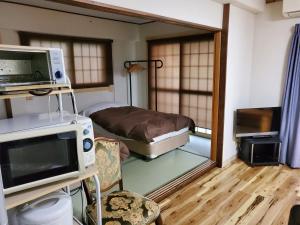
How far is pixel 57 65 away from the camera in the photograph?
1396 mm

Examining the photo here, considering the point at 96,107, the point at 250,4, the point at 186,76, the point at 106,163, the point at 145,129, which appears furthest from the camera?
the point at 186,76

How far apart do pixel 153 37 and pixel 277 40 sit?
2.47 m

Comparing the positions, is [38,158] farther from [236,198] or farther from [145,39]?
[145,39]

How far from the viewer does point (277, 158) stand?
11.2 feet

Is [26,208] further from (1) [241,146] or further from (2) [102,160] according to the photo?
(1) [241,146]

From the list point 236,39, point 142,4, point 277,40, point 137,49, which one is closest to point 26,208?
point 142,4

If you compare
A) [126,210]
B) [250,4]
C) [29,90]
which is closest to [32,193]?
[29,90]

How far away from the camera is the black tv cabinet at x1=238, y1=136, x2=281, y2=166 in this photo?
11.0 ft

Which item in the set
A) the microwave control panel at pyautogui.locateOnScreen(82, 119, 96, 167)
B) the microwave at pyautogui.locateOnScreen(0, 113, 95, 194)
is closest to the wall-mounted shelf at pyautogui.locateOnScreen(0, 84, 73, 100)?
the microwave at pyautogui.locateOnScreen(0, 113, 95, 194)

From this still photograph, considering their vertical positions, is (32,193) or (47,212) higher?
(32,193)

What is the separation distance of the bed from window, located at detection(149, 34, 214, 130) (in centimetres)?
91

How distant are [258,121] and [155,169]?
170 cm

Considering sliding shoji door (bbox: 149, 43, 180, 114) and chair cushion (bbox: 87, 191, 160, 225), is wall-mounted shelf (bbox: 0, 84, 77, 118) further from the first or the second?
sliding shoji door (bbox: 149, 43, 180, 114)

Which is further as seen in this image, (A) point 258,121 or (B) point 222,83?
(A) point 258,121
